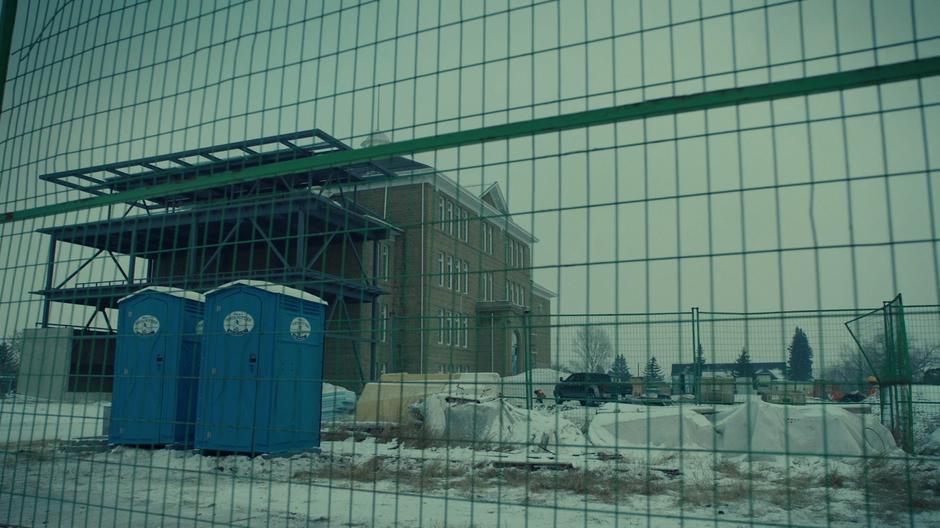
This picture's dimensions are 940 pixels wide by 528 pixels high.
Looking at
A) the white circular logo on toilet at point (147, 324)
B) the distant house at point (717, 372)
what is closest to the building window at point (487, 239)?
the distant house at point (717, 372)

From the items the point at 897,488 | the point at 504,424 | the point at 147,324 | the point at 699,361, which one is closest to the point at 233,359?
the point at 147,324

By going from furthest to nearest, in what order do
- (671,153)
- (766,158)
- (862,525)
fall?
1. (862,525)
2. (671,153)
3. (766,158)

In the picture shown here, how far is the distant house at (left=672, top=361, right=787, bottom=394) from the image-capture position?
454 cm

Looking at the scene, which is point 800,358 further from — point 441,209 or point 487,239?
point 441,209

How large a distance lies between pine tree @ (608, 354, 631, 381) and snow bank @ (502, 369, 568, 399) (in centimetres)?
40

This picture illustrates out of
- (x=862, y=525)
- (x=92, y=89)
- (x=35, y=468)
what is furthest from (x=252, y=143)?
(x=35, y=468)

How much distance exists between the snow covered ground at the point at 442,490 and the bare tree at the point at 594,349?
0.63 metres

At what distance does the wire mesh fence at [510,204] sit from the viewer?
118 inches

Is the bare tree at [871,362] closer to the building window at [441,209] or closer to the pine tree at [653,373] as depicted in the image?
the pine tree at [653,373]

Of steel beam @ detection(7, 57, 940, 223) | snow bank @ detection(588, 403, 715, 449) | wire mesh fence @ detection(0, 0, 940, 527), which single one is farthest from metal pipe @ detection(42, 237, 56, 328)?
snow bank @ detection(588, 403, 715, 449)

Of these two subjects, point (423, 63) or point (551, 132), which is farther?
point (423, 63)

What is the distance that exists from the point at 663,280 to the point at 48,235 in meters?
5.09

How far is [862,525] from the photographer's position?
570 cm

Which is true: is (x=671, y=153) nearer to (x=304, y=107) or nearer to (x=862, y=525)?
(x=304, y=107)
